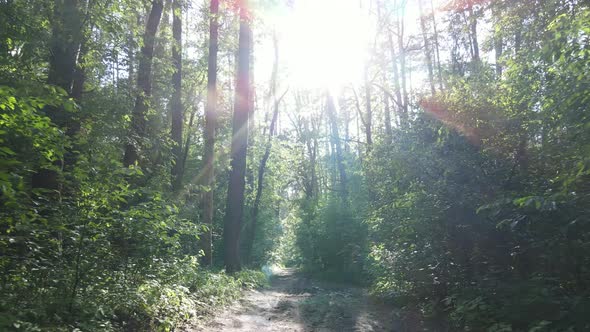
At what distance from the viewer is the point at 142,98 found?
420 inches

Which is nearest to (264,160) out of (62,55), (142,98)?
(142,98)

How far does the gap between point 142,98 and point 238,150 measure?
5668mm

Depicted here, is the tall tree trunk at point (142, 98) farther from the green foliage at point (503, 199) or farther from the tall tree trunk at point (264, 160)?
the tall tree trunk at point (264, 160)

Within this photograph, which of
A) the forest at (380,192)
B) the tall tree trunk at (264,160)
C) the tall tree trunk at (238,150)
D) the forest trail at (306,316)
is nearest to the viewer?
the forest at (380,192)

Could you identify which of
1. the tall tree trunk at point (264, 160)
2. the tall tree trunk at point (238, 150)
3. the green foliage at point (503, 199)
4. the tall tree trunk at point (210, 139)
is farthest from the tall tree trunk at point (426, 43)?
the green foliage at point (503, 199)

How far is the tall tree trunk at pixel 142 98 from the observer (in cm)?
998

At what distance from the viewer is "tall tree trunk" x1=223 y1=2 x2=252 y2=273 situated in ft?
50.9

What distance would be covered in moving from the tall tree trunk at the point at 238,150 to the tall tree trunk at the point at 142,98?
13.9 ft

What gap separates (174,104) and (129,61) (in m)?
6.08

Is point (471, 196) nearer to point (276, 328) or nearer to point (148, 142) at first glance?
point (276, 328)

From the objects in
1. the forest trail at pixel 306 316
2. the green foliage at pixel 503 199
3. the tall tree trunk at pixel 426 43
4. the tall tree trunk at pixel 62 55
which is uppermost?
the tall tree trunk at pixel 426 43

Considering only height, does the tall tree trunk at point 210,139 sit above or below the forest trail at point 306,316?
above

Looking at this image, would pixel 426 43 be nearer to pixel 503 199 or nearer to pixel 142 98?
pixel 142 98

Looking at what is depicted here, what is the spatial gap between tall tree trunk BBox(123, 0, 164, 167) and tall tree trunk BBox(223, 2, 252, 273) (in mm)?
4245
